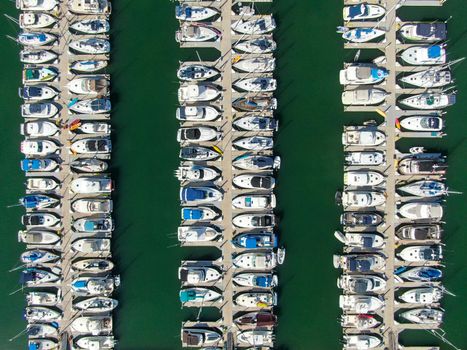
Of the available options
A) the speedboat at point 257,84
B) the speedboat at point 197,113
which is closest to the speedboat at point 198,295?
the speedboat at point 197,113

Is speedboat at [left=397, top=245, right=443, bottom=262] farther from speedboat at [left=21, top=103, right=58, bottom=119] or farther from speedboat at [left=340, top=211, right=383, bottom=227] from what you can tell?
speedboat at [left=21, top=103, right=58, bottom=119]

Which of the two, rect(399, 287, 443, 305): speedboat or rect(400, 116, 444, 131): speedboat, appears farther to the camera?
rect(399, 287, 443, 305): speedboat

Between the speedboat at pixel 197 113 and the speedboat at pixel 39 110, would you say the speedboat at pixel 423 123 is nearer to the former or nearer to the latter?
the speedboat at pixel 197 113

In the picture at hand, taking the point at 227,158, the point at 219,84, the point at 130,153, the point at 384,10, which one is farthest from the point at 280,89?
the point at 130,153

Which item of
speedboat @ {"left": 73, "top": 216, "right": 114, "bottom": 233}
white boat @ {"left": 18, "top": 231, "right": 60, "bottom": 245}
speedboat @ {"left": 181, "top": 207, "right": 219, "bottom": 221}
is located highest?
speedboat @ {"left": 181, "top": 207, "right": 219, "bottom": 221}

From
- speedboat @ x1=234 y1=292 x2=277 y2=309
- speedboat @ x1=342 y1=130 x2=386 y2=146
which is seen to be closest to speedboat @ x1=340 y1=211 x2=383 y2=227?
speedboat @ x1=342 y1=130 x2=386 y2=146

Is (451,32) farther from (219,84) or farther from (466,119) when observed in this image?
(219,84)
